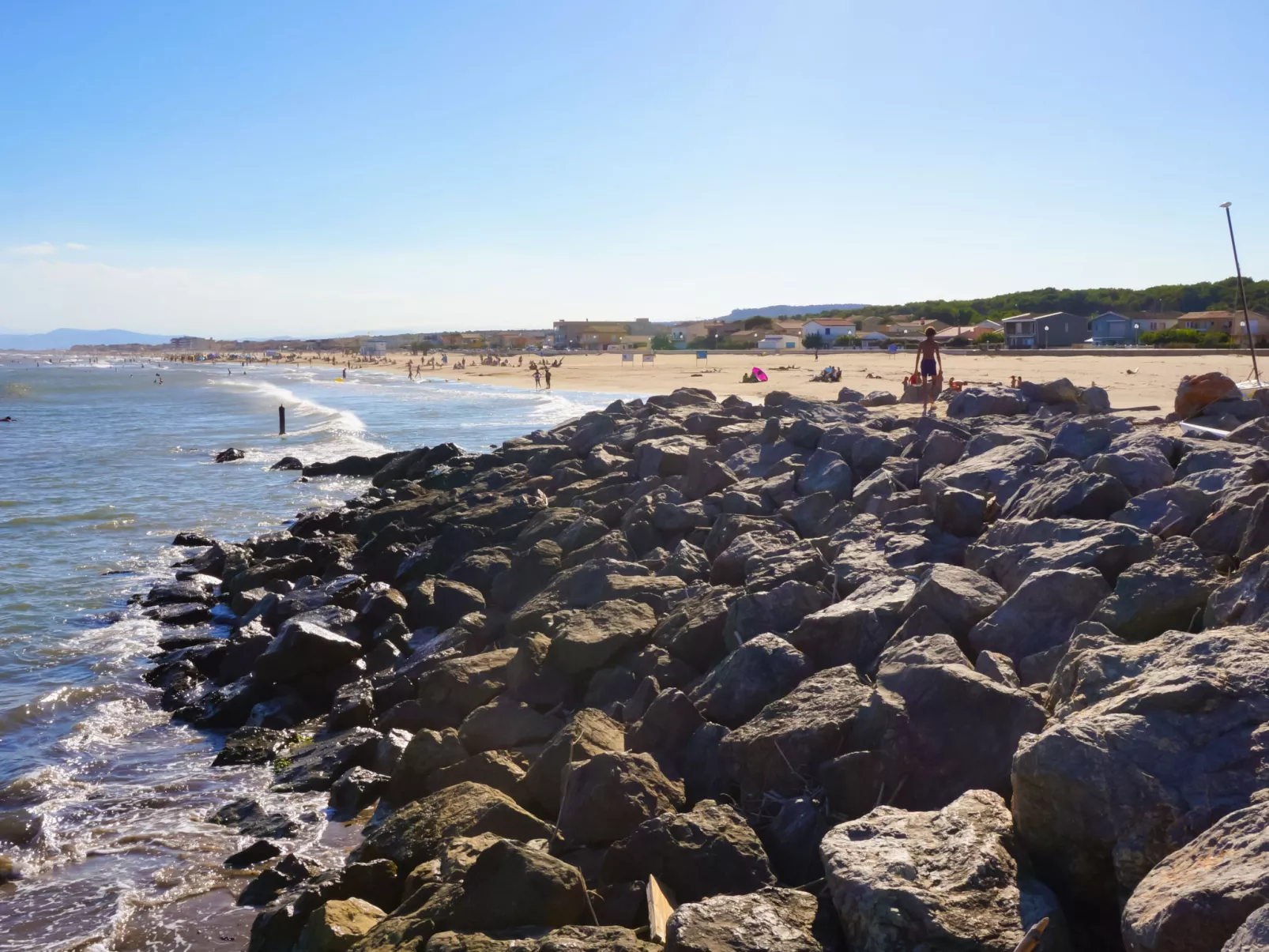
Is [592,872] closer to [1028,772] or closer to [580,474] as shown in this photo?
[1028,772]

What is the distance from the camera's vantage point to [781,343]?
90000 millimetres

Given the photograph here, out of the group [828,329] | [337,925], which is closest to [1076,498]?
[337,925]

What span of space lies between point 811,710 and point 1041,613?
1.62 meters

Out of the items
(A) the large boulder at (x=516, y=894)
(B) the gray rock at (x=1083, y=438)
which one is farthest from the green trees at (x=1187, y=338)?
(A) the large boulder at (x=516, y=894)

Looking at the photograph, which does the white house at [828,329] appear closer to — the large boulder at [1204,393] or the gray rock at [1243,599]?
the large boulder at [1204,393]

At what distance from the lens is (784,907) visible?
4125 mm

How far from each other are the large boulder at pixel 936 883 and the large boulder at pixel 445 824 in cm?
209

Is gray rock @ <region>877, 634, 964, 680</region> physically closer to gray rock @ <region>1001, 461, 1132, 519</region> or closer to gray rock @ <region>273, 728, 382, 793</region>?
gray rock @ <region>1001, 461, 1132, 519</region>

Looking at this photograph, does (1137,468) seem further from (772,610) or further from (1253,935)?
(1253,935)

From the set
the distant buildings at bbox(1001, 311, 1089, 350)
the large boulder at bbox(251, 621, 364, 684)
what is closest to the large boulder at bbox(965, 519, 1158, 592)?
the large boulder at bbox(251, 621, 364, 684)

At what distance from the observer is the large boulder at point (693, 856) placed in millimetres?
4617

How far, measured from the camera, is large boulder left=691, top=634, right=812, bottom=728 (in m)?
6.16

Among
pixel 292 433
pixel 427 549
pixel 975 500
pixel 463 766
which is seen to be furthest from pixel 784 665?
pixel 292 433

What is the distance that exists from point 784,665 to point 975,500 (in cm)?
310
